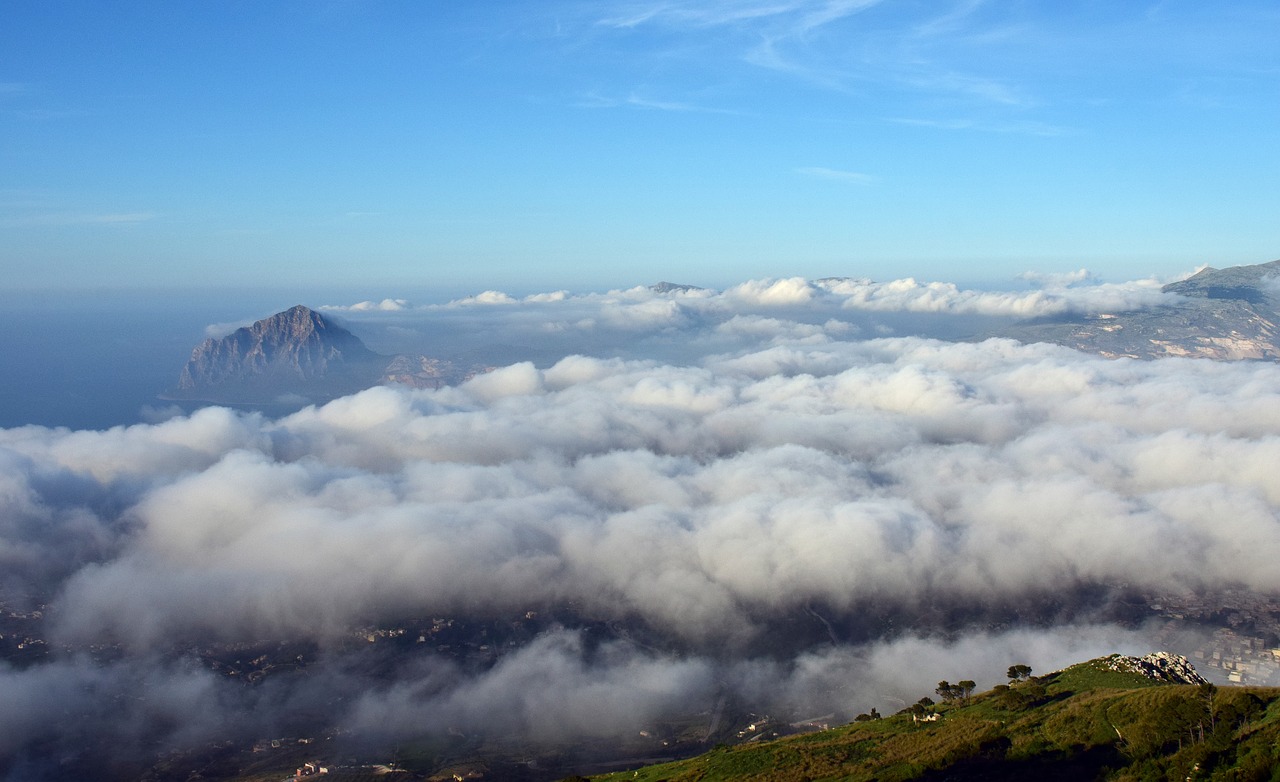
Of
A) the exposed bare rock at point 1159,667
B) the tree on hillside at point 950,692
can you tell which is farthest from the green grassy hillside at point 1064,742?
the tree on hillside at point 950,692

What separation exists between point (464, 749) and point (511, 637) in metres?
38.1

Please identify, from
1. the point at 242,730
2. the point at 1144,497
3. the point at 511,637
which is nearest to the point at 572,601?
the point at 511,637

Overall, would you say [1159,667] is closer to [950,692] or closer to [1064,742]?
[950,692]

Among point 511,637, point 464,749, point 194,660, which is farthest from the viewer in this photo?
point 511,637

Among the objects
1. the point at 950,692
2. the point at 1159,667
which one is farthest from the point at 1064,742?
the point at 1159,667

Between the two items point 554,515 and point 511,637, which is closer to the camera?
point 511,637

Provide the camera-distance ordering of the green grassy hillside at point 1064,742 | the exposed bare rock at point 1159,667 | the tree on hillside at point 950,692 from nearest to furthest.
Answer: the green grassy hillside at point 1064,742, the exposed bare rock at point 1159,667, the tree on hillside at point 950,692

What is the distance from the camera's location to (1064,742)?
51969 mm

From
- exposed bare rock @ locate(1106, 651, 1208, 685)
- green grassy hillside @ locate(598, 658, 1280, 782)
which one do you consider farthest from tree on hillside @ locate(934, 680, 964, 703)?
exposed bare rock @ locate(1106, 651, 1208, 685)

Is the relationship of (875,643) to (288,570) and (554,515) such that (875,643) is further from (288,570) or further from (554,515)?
(288,570)

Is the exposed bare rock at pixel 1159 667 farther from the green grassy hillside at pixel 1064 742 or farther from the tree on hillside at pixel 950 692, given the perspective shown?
the tree on hillside at pixel 950 692

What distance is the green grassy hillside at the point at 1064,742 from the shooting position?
146 ft

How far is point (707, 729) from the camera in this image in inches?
4387

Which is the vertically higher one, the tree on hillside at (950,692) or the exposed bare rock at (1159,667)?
the exposed bare rock at (1159,667)
